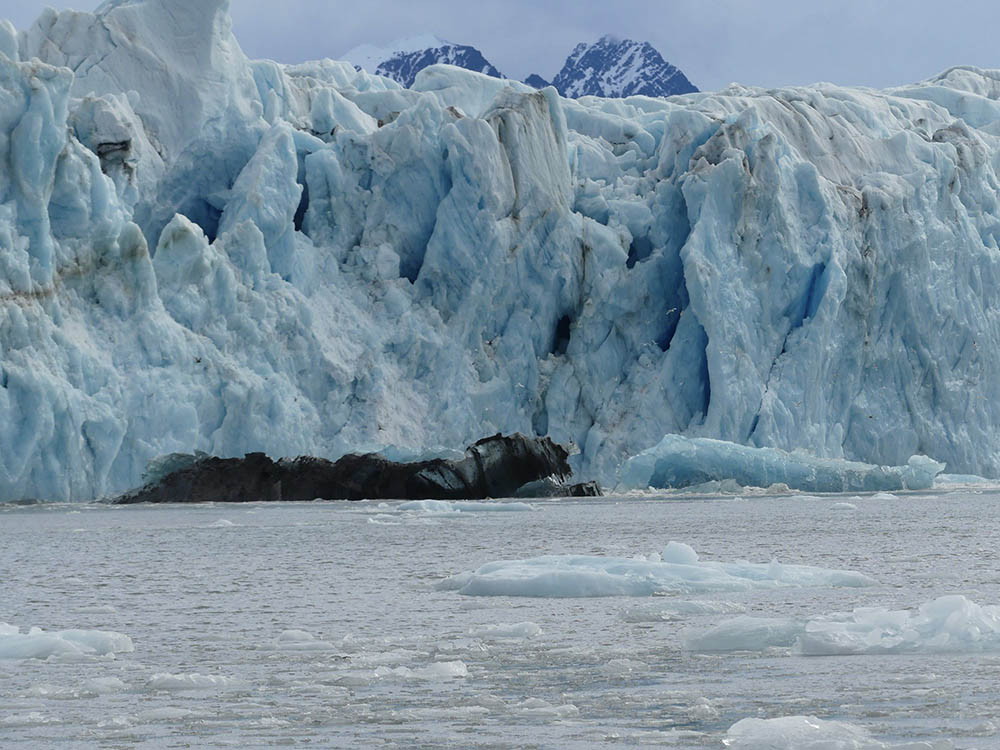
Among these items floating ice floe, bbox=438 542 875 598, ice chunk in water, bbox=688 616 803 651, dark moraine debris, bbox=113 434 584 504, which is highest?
dark moraine debris, bbox=113 434 584 504

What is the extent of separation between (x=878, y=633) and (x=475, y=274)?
65.9 feet

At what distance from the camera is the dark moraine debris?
76.7ft

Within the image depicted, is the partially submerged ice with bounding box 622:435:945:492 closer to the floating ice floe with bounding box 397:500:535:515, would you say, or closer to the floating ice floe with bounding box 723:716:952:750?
the floating ice floe with bounding box 397:500:535:515

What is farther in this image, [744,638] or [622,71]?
[622,71]

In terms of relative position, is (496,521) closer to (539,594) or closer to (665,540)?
(665,540)

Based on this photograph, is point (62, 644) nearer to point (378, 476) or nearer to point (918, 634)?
point (918, 634)

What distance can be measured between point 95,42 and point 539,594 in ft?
70.6

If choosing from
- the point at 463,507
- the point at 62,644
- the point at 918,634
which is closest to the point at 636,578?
the point at 918,634

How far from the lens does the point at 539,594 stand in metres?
9.05

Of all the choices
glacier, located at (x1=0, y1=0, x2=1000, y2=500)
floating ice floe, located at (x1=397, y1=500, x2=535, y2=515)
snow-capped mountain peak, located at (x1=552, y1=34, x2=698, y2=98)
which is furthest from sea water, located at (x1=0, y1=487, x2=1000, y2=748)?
snow-capped mountain peak, located at (x1=552, y1=34, x2=698, y2=98)

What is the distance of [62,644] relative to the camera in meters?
6.59

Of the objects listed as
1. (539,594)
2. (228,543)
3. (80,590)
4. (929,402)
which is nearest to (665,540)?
(228,543)

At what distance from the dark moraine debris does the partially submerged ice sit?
1597mm

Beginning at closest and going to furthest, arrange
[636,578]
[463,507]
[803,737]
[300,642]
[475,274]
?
[803,737] < [300,642] < [636,578] < [463,507] < [475,274]
